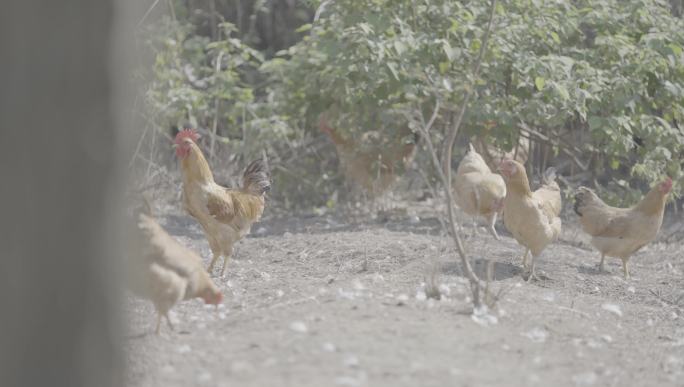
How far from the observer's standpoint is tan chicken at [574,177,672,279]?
771 cm

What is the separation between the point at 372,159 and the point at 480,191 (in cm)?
178

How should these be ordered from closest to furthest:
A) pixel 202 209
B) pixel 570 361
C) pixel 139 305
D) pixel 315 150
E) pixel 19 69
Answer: pixel 19 69 → pixel 570 361 → pixel 139 305 → pixel 202 209 → pixel 315 150

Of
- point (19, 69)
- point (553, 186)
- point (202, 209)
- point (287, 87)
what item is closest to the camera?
point (19, 69)

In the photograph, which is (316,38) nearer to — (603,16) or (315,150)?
(315,150)

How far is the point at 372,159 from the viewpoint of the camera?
988 centimetres

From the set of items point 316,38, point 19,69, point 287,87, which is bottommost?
point 287,87

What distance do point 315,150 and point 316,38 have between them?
1918 mm

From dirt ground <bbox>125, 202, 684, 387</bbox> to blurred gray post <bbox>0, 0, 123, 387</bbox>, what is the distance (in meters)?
0.79

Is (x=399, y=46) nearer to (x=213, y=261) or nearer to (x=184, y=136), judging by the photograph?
(x=184, y=136)

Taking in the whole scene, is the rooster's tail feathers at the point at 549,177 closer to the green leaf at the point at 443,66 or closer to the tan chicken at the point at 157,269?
the green leaf at the point at 443,66

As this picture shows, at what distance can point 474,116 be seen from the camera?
29.2ft

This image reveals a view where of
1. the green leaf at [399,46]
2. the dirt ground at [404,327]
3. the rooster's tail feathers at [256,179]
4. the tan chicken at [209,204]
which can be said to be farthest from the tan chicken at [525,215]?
the tan chicken at [209,204]

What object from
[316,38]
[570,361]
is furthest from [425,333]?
[316,38]

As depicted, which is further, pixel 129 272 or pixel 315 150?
pixel 315 150
